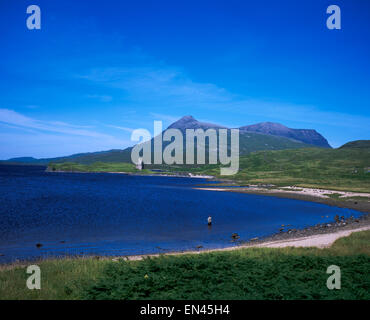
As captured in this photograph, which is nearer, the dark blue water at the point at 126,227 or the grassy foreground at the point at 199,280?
the grassy foreground at the point at 199,280

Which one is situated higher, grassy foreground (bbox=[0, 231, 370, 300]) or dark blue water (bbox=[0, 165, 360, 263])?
grassy foreground (bbox=[0, 231, 370, 300])

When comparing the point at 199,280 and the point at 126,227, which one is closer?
the point at 199,280

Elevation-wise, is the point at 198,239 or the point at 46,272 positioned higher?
the point at 46,272

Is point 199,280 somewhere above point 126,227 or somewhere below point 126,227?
above

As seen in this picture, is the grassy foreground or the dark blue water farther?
the dark blue water

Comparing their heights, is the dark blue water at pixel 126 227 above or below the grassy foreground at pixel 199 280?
below

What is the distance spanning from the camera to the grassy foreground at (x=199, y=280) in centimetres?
1312


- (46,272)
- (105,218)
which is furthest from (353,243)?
(105,218)

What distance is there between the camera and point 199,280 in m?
15.3

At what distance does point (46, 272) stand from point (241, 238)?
1155 inches

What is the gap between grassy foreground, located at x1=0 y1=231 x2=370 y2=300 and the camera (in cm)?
1312
